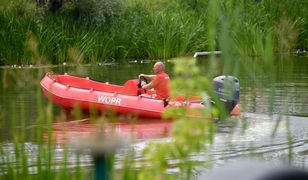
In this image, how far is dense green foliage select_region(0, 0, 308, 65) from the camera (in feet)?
76.6

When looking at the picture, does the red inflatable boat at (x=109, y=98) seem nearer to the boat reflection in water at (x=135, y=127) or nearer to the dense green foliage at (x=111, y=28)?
the boat reflection in water at (x=135, y=127)

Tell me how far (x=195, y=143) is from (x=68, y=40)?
2151cm

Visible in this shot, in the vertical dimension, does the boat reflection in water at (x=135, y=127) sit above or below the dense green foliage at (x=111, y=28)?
below

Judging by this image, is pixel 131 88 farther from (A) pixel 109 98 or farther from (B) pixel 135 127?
(B) pixel 135 127

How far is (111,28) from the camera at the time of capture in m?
25.9

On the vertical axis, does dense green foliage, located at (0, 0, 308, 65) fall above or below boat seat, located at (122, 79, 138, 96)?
above

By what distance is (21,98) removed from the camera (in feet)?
51.5

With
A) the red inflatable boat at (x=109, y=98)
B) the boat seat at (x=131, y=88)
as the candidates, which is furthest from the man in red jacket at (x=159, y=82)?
the boat seat at (x=131, y=88)

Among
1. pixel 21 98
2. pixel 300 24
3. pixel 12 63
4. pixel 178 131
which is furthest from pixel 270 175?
pixel 300 24

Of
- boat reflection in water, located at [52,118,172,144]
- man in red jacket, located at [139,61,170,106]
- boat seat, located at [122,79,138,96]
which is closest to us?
boat reflection in water, located at [52,118,172,144]

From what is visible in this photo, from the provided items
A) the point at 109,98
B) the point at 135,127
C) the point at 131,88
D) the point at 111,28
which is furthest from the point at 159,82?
the point at 111,28

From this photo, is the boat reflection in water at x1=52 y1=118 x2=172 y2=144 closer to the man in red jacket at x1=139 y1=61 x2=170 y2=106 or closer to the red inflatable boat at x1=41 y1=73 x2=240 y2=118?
the red inflatable boat at x1=41 y1=73 x2=240 y2=118

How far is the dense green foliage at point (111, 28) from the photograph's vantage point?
2336 centimetres

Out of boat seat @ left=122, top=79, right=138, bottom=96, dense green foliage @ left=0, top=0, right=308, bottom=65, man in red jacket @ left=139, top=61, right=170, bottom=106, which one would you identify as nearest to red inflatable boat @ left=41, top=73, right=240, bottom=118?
boat seat @ left=122, top=79, right=138, bottom=96
